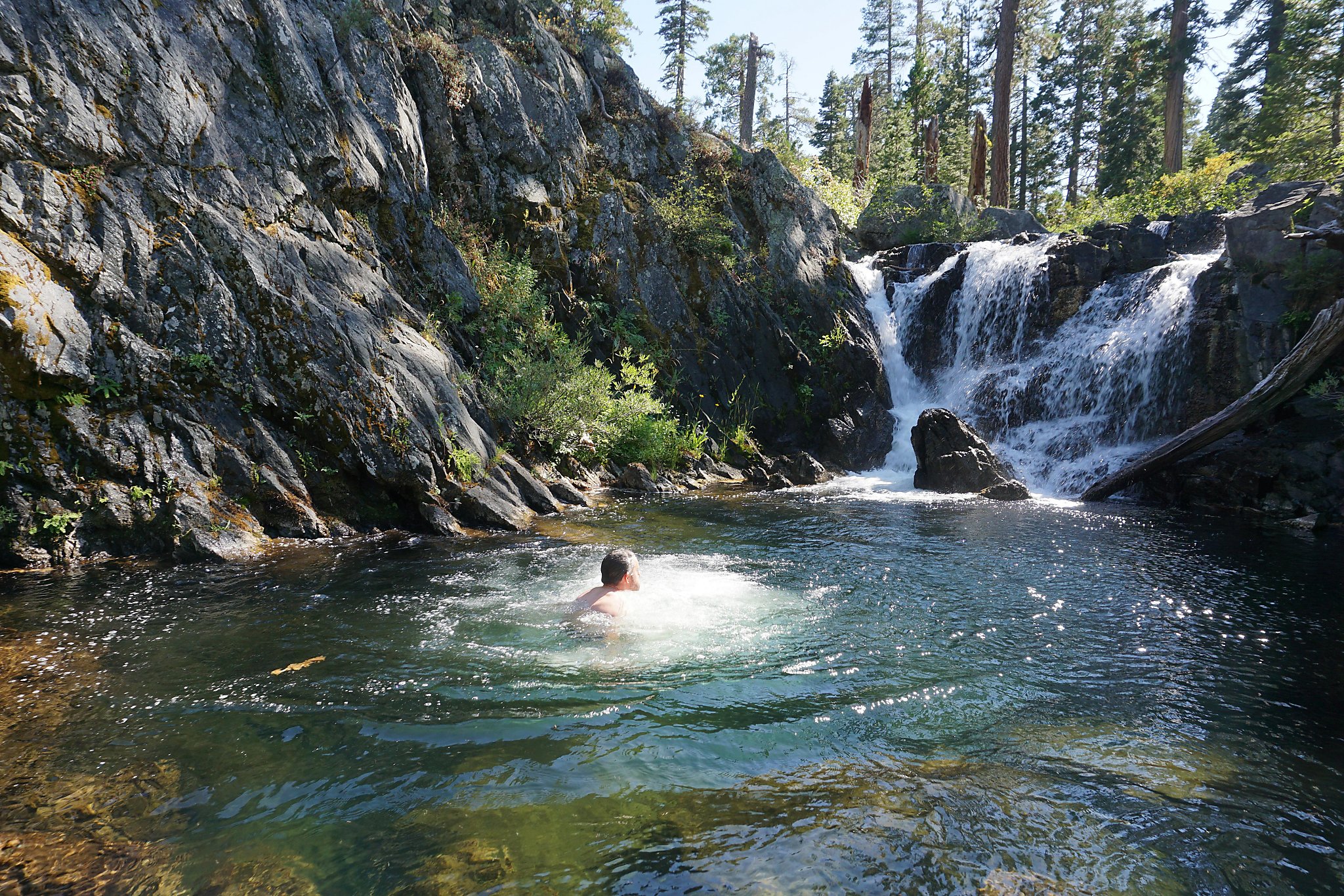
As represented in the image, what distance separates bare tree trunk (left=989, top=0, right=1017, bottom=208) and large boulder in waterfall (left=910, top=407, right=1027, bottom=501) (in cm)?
1586

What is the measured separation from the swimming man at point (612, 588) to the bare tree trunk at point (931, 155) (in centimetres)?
2792

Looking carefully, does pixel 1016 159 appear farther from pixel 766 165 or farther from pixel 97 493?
→ pixel 97 493

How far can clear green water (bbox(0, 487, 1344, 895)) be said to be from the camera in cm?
303

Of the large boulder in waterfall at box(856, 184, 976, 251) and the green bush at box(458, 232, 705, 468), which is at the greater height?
the large boulder in waterfall at box(856, 184, 976, 251)

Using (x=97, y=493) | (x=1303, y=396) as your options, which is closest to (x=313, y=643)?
(x=97, y=493)

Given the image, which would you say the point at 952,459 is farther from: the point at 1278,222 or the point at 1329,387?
the point at 1278,222

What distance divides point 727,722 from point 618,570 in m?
2.10

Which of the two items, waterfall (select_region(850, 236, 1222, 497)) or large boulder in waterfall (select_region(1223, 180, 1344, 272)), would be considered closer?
large boulder in waterfall (select_region(1223, 180, 1344, 272))

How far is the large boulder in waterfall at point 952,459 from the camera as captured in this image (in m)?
13.7

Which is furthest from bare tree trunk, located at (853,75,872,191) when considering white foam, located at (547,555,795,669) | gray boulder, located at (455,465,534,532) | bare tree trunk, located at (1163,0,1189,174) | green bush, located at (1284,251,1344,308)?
white foam, located at (547,555,795,669)

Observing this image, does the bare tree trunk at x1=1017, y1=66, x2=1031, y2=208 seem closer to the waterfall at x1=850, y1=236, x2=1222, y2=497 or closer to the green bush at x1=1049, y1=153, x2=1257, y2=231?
the green bush at x1=1049, y1=153, x2=1257, y2=231

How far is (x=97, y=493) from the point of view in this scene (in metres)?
7.15

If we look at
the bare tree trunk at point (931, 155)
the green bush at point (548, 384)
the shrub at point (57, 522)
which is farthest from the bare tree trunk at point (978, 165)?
the shrub at point (57, 522)

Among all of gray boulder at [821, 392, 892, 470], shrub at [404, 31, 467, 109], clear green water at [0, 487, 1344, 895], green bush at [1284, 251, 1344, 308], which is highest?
shrub at [404, 31, 467, 109]
